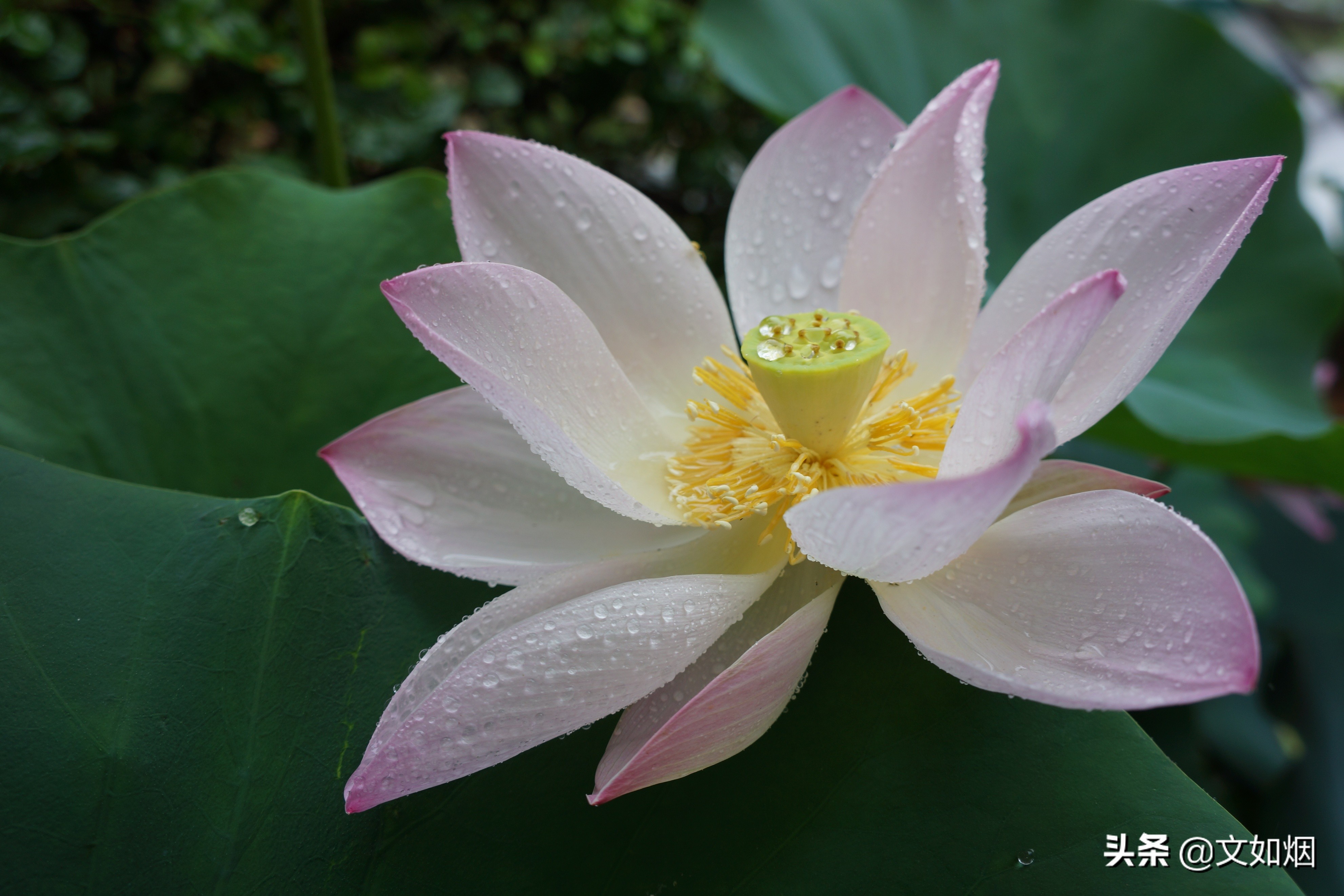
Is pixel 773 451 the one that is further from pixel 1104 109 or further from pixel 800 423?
pixel 1104 109

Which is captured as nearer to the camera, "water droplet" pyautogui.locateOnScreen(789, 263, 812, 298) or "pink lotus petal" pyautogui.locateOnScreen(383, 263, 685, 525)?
"pink lotus petal" pyautogui.locateOnScreen(383, 263, 685, 525)

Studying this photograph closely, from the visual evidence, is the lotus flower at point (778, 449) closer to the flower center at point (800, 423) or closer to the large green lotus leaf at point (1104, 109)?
the flower center at point (800, 423)

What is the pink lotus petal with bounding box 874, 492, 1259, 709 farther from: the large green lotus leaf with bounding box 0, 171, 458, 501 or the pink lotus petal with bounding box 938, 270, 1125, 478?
the large green lotus leaf with bounding box 0, 171, 458, 501

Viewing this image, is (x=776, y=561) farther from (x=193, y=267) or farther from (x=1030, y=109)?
(x=1030, y=109)

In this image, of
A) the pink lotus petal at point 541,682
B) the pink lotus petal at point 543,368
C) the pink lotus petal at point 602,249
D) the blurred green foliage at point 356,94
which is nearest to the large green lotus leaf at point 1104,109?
the blurred green foliage at point 356,94

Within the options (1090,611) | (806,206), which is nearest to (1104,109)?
(806,206)

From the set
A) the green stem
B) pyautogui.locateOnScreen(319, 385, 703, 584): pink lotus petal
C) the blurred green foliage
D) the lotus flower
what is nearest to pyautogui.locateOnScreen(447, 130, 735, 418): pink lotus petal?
the lotus flower

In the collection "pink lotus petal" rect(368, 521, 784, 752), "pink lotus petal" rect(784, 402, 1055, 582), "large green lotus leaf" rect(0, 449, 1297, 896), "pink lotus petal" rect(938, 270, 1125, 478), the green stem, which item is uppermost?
the green stem
